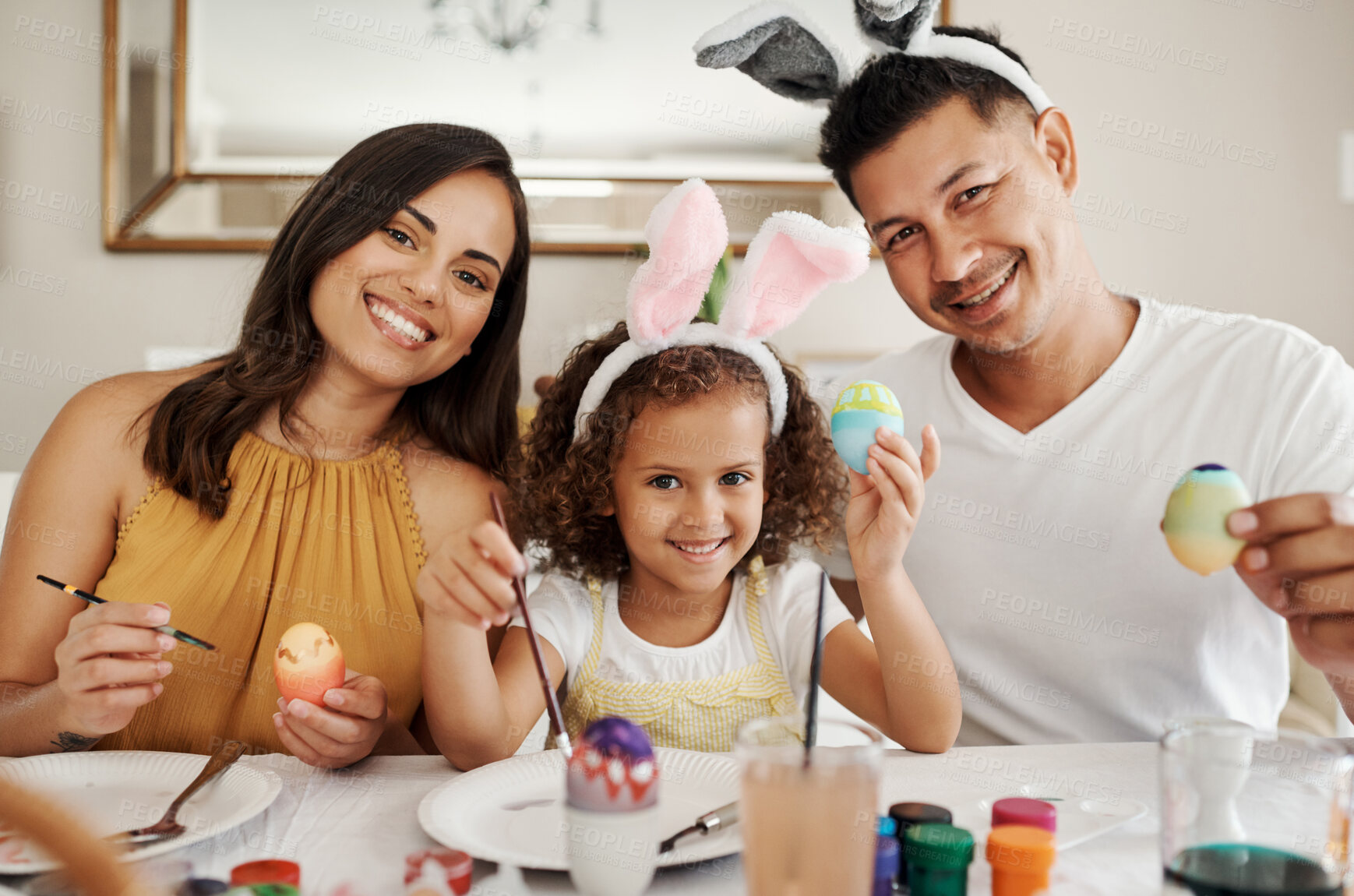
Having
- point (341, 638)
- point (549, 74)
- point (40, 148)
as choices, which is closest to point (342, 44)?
point (549, 74)

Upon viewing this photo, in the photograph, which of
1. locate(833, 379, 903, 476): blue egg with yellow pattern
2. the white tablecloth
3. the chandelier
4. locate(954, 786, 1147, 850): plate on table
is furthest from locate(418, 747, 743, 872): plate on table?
the chandelier

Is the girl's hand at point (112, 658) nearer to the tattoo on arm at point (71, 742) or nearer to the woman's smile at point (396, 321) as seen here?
the tattoo on arm at point (71, 742)

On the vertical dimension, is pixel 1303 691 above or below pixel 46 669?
below

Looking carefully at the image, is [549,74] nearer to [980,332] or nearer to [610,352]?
[610,352]

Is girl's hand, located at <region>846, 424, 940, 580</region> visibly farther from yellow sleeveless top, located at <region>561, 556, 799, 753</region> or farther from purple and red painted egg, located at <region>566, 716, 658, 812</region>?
purple and red painted egg, located at <region>566, 716, 658, 812</region>

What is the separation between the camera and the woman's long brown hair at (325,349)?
1413 mm

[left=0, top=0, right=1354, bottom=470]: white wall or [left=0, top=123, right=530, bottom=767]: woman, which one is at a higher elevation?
[left=0, top=0, right=1354, bottom=470]: white wall

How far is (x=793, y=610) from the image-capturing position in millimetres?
1459

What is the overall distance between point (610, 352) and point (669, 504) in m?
0.31

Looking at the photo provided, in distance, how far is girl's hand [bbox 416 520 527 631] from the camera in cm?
80

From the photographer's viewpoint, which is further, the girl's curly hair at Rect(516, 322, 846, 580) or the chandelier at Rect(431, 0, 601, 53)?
the chandelier at Rect(431, 0, 601, 53)

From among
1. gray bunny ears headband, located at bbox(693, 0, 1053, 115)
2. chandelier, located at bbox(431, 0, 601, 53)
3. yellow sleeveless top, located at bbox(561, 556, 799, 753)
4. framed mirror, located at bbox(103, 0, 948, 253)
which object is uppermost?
chandelier, located at bbox(431, 0, 601, 53)

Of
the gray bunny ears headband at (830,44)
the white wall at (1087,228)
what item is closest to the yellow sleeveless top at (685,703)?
the gray bunny ears headband at (830,44)

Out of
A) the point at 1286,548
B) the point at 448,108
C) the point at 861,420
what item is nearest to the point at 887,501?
the point at 861,420
